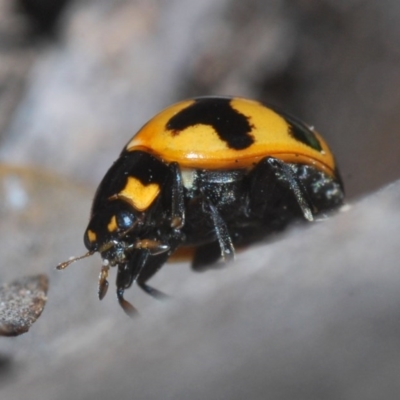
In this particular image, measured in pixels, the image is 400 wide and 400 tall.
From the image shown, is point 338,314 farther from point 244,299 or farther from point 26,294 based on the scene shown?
point 26,294

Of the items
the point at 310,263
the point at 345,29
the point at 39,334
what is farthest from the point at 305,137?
the point at 345,29

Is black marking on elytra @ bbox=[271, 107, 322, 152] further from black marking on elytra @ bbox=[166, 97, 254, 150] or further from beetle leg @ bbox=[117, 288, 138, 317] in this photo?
beetle leg @ bbox=[117, 288, 138, 317]

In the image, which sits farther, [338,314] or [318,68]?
[318,68]

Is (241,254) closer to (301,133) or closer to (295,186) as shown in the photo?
(295,186)

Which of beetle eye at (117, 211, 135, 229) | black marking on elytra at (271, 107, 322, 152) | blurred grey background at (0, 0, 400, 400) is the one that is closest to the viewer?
blurred grey background at (0, 0, 400, 400)

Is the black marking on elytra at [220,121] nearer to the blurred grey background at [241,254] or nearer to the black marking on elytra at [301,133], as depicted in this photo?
the black marking on elytra at [301,133]

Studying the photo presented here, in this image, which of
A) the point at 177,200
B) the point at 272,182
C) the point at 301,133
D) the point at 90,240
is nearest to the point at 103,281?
the point at 90,240

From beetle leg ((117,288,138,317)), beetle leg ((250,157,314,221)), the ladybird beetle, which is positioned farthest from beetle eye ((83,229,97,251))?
beetle leg ((250,157,314,221))
